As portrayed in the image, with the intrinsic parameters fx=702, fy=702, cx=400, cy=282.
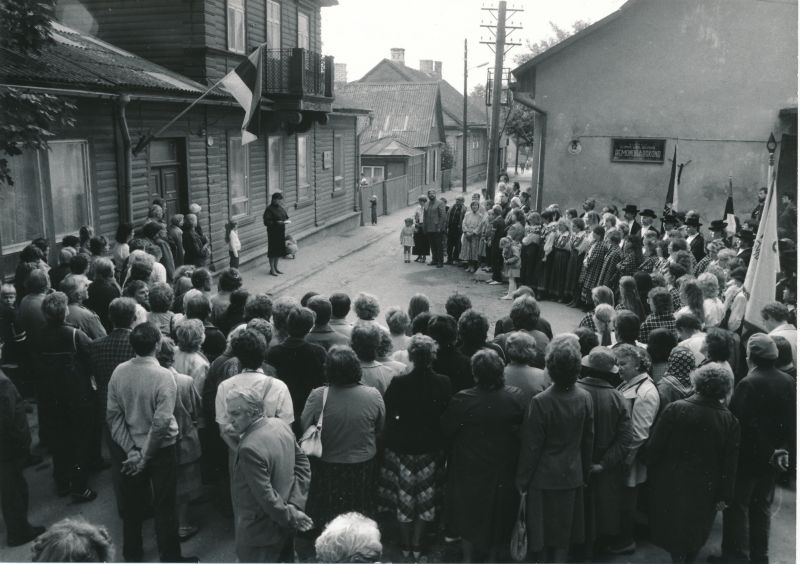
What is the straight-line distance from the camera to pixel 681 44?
16.2 meters

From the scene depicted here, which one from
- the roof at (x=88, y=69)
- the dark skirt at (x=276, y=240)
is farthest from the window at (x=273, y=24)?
the dark skirt at (x=276, y=240)

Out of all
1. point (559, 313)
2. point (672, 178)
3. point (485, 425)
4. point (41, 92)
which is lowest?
point (559, 313)

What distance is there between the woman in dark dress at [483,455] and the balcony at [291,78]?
1390 centimetres

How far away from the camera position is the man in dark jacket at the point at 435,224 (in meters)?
16.9

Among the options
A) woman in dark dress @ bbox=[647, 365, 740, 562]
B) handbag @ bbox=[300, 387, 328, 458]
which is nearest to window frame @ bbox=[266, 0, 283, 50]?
handbag @ bbox=[300, 387, 328, 458]

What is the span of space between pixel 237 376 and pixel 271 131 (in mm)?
14503

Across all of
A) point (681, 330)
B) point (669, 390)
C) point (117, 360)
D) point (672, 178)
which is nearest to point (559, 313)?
point (672, 178)

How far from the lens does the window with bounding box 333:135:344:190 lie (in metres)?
23.6

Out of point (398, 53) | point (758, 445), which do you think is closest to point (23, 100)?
point (758, 445)

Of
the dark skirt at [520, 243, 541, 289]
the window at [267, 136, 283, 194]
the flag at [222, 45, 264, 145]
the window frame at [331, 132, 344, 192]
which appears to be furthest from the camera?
the window frame at [331, 132, 344, 192]

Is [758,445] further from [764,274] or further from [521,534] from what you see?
[764,274]

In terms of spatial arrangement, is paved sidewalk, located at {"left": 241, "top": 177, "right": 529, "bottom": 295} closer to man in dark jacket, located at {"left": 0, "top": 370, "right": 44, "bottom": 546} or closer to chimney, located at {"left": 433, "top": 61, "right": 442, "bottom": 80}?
man in dark jacket, located at {"left": 0, "top": 370, "right": 44, "bottom": 546}

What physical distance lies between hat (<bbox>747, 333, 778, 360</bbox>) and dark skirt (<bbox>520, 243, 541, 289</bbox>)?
8720 mm

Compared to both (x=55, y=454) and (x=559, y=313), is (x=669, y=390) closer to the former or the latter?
(x=55, y=454)
